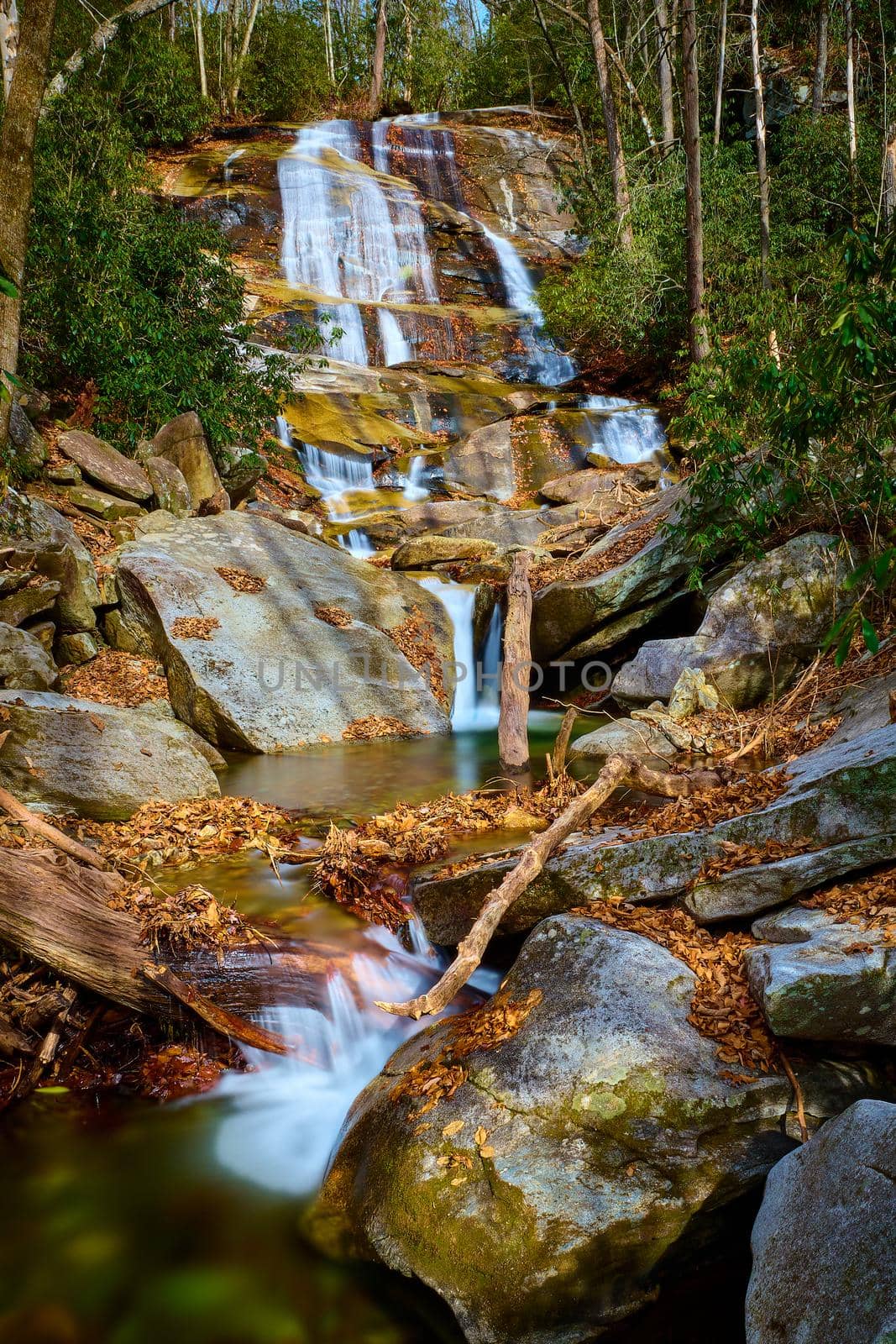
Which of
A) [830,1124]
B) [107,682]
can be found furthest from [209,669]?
[830,1124]

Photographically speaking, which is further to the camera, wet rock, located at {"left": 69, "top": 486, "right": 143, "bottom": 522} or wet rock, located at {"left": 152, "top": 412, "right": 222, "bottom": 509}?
wet rock, located at {"left": 152, "top": 412, "right": 222, "bottom": 509}

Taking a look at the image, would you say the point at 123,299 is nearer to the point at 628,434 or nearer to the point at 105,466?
the point at 105,466

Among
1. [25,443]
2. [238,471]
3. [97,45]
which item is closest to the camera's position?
[25,443]

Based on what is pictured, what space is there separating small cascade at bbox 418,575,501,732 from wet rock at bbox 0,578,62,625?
14.5ft

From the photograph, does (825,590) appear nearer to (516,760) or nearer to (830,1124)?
(516,760)

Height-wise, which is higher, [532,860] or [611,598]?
[532,860]

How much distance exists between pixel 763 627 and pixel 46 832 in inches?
239

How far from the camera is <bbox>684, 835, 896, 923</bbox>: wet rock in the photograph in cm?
311

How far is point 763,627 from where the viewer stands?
7391 millimetres

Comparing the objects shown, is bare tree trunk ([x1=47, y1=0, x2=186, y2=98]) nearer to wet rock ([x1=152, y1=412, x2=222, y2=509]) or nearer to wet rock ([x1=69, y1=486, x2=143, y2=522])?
wet rock ([x1=152, y1=412, x2=222, y2=509])

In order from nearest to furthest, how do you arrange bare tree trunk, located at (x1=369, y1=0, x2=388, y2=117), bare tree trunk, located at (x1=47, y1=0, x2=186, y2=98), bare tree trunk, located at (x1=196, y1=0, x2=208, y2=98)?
bare tree trunk, located at (x1=47, y1=0, x2=186, y2=98)
bare tree trunk, located at (x1=196, y1=0, x2=208, y2=98)
bare tree trunk, located at (x1=369, y1=0, x2=388, y2=117)

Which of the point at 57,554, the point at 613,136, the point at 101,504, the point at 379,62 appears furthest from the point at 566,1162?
the point at 379,62

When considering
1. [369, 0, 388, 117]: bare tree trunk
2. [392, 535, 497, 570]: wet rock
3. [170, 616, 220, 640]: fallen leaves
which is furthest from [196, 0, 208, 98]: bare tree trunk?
[170, 616, 220, 640]: fallen leaves

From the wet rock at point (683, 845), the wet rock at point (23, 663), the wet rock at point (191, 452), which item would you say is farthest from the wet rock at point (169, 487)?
the wet rock at point (683, 845)
